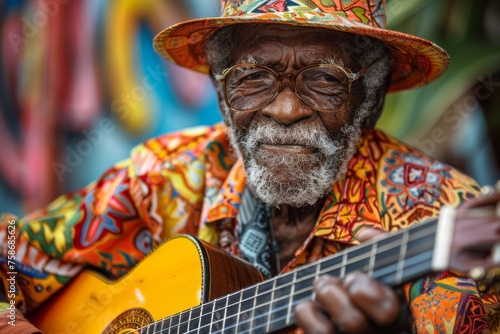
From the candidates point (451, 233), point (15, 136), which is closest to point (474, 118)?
point (451, 233)

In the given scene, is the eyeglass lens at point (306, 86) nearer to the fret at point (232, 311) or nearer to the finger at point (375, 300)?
the fret at point (232, 311)

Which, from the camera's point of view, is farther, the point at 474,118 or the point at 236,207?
the point at 474,118

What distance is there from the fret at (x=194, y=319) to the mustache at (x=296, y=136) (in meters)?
0.57

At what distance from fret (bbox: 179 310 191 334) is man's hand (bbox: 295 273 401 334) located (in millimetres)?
538

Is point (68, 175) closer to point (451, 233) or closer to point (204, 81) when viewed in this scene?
point (204, 81)

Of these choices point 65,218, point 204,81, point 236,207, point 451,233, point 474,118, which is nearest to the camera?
point 451,233

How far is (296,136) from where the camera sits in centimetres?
232

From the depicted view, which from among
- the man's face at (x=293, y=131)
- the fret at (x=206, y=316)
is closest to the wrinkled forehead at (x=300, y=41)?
the man's face at (x=293, y=131)

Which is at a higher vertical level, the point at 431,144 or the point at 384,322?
the point at 384,322

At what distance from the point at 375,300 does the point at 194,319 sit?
68cm

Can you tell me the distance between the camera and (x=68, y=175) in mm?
4094

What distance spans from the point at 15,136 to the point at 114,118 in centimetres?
52

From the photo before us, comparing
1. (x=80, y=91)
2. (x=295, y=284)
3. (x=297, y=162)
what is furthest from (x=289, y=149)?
(x=80, y=91)

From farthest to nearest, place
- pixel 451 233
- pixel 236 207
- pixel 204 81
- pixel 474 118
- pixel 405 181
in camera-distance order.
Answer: pixel 204 81 → pixel 474 118 → pixel 236 207 → pixel 405 181 → pixel 451 233
